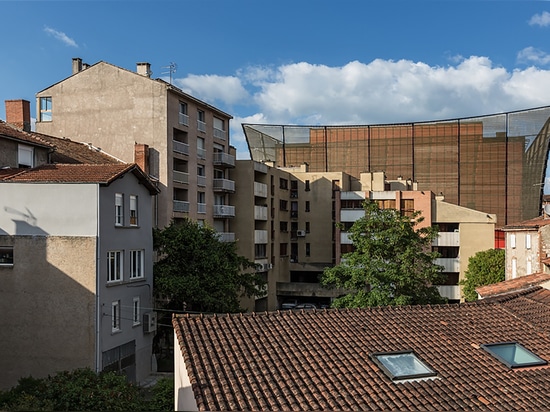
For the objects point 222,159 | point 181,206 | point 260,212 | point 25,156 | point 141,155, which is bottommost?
point 260,212

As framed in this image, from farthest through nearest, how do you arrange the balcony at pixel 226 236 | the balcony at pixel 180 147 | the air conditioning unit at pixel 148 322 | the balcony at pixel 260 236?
the balcony at pixel 260 236 < the balcony at pixel 226 236 < the balcony at pixel 180 147 < the air conditioning unit at pixel 148 322

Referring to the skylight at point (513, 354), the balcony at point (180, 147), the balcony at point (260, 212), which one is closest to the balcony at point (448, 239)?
the balcony at point (260, 212)

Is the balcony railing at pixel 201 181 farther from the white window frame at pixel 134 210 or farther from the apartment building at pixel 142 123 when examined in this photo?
the white window frame at pixel 134 210

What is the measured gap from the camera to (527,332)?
49.9ft

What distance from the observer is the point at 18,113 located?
1363 inches

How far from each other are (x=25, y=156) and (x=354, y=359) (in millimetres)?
22670

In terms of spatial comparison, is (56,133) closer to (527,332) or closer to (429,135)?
(527,332)

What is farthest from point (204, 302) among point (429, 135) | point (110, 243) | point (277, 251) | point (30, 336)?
point (429, 135)

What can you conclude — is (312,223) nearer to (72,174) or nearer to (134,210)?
(134,210)

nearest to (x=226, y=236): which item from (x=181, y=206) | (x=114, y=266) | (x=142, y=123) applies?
(x=181, y=206)

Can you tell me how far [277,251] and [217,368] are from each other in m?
42.2

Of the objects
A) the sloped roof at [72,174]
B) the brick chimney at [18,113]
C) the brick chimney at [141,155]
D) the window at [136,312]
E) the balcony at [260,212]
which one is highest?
the brick chimney at [18,113]

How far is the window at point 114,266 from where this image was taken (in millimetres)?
25328

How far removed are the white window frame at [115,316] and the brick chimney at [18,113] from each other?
1525cm
